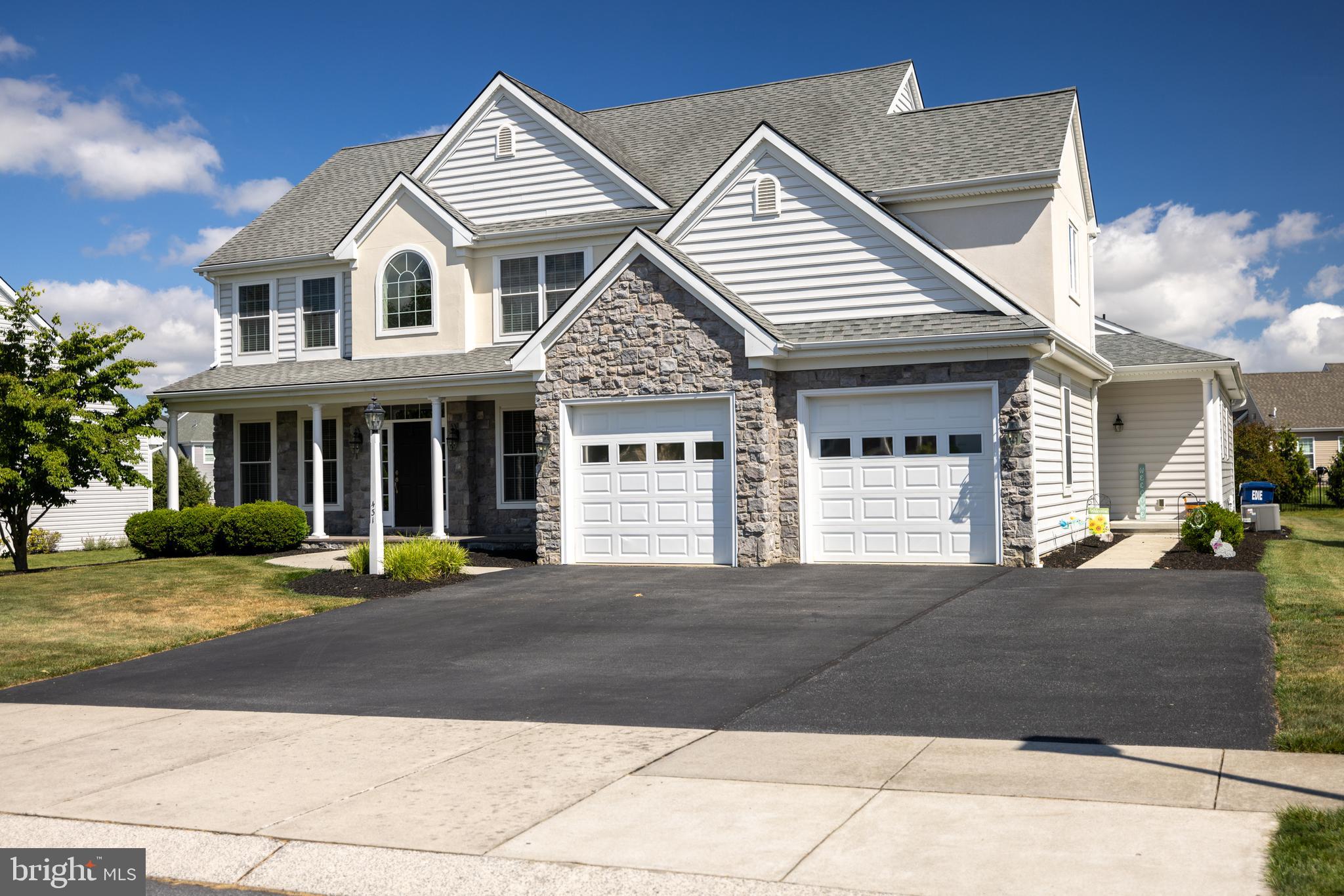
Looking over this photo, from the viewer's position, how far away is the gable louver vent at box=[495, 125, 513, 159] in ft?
76.2

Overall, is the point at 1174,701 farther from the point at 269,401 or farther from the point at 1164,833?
the point at 269,401

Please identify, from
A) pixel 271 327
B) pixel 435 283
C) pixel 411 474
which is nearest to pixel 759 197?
pixel 435 283

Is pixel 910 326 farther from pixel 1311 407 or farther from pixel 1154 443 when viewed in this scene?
pixel 1311 407

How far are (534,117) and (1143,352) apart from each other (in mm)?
12996

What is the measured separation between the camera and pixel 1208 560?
16766mm

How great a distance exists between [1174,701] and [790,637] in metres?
4.06

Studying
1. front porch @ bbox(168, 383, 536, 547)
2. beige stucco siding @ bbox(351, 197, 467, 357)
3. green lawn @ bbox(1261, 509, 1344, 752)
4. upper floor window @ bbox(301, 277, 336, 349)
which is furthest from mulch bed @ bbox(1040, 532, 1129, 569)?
upper floor window @ bbox(301, 277, 336, 349)

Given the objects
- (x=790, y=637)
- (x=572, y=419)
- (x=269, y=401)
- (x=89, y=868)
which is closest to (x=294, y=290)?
(x=269, y=401)

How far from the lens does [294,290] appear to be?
80.8ft

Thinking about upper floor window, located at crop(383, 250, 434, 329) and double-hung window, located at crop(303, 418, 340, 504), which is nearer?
upper floor window, located at crop(383, 250, 434, 329)

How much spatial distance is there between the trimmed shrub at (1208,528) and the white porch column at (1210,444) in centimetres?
479

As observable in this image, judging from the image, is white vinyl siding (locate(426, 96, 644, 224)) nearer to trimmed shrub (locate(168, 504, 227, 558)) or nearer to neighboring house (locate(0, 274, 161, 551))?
trimmed shrub (locate(168, 504, 227, 558))

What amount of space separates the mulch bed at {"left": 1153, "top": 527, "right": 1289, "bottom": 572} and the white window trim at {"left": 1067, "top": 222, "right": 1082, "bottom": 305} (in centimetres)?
471

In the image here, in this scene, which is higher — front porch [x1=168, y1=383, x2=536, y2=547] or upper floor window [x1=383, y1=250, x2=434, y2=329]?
upper floor window [x1=383, y1=250, x2=434, y2=329]
